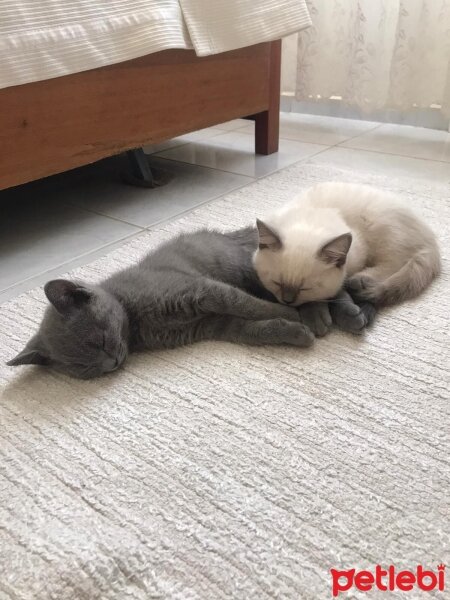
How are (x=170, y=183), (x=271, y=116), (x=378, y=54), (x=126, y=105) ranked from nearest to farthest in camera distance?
1. (x=126, y=105)
2. (x=170, y=183)
3. (x=271, y=116)
4. (x=378, y=54)

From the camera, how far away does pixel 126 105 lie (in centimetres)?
163

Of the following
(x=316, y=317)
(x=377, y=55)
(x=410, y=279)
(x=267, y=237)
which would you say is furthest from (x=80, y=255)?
(x=377, y=55)

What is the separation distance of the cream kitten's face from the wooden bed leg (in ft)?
4.09

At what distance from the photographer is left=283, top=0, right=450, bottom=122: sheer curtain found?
229 cm

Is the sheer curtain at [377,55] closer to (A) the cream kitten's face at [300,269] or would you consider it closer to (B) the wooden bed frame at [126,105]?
(B) the wooden bed frame at [126,105]

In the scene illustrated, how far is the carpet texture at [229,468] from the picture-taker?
2.17 ft

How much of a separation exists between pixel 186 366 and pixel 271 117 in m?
1.50

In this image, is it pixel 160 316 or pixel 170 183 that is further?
pixel 170 183

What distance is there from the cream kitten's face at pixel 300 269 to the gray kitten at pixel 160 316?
0.03 m

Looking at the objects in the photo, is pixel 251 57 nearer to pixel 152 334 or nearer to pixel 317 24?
pixel 317 24

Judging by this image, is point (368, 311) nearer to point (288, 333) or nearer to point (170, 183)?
point (288, 333)

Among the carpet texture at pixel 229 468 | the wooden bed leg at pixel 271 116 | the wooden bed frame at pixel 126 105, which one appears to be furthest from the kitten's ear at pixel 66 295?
the wooden bed leg at pixel 271 116

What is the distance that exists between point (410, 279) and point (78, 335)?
0.69 meters

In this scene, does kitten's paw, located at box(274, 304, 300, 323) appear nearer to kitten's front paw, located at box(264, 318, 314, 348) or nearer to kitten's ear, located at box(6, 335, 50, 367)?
kitten's front paw, located at box(264, 318, 314, 348)
